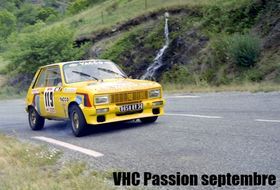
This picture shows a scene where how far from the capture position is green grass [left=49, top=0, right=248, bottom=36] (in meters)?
31.8

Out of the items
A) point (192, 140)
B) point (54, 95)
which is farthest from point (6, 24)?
point (192, 140)

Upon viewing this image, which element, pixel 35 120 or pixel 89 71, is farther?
pixel 35 120

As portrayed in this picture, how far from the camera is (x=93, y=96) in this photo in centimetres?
1025

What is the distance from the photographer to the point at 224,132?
367 inches

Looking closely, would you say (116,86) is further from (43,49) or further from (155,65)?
(43,49)

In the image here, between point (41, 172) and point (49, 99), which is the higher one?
point (49, 99)

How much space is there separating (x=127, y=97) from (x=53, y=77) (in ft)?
7.81

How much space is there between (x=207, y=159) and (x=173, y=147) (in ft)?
3.89

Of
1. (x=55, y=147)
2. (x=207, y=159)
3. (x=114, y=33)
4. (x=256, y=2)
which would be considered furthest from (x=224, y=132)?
(x=114, y=33)

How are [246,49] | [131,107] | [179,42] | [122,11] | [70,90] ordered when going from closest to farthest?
[131,107] → [70,90] → [246,49] → [179,42] → [122,11]

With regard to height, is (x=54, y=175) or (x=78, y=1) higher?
(x=78, y=1)

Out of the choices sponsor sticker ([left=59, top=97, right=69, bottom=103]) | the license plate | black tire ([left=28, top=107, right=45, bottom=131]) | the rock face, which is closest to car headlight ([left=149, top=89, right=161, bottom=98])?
the license plate

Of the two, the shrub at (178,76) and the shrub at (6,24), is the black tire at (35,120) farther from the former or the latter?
the shrub at (6,24)

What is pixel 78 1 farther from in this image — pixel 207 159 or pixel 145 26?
pixel 207 159
